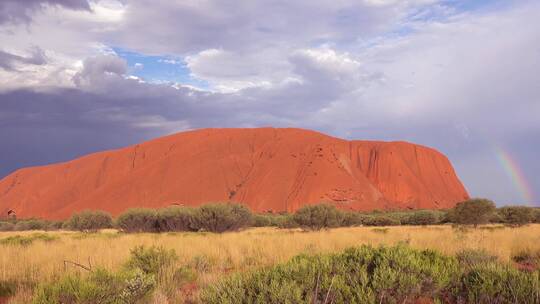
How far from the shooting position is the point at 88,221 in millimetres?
37625

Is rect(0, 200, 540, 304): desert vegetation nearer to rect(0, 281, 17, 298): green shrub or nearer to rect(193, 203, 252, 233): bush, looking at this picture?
rect(0, 281, 17, 298): green shrub

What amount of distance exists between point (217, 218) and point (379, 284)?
22836 mm

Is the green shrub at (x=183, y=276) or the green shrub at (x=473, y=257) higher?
the green shrub at (x=473, y=257)

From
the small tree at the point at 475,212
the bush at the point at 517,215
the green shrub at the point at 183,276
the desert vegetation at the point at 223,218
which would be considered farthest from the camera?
the bush at the point at 517,215

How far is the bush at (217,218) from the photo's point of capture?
90.8 ft

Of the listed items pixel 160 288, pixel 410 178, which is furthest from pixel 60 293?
pixel 410 178

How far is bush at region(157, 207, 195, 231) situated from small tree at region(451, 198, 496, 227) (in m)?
21.1

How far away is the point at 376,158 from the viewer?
292 ft

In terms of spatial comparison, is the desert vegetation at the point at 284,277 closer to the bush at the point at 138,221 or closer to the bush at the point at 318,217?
the bush at the point at 318,217

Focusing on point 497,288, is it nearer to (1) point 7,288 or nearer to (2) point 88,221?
(1) point 7,288

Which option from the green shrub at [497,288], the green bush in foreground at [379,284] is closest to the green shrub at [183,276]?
the green bush in foreground at [379,284]

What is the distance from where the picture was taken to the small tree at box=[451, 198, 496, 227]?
33.3 m

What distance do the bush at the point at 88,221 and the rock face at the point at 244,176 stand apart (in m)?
30.6

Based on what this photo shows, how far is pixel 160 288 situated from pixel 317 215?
74.4ft
